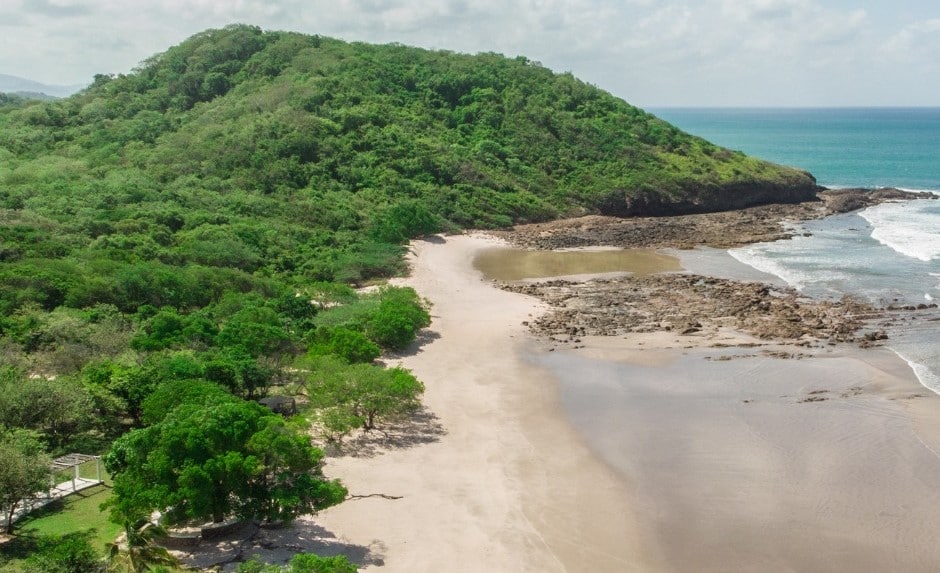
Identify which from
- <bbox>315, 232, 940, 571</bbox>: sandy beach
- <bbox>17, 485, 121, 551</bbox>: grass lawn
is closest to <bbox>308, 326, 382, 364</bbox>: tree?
<bbox>315, 232, 940, 571</bbox>: sandy beach

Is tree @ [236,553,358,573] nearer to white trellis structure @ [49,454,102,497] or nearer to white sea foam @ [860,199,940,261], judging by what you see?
white trellis structure @ [49,454,102,497]

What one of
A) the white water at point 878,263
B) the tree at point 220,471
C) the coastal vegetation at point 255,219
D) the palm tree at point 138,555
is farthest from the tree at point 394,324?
the white water at point 878,263

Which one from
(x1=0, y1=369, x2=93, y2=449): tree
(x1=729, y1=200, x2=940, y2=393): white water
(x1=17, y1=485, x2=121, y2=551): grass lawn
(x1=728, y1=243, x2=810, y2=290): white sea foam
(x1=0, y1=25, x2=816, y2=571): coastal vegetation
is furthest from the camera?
(x1=728, y1=243, x2=810, y2=290): white sea foam

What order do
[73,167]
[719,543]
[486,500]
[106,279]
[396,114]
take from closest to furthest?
[719,543] → [486,500] → [106,279] → [73,167] → [396,114]

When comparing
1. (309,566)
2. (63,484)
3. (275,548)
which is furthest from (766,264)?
(63,484)

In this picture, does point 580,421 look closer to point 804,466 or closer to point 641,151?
point 804,466

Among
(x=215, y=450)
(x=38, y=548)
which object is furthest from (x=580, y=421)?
(x=38, y=548)

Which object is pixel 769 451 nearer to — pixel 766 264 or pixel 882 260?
pixel 766 264
